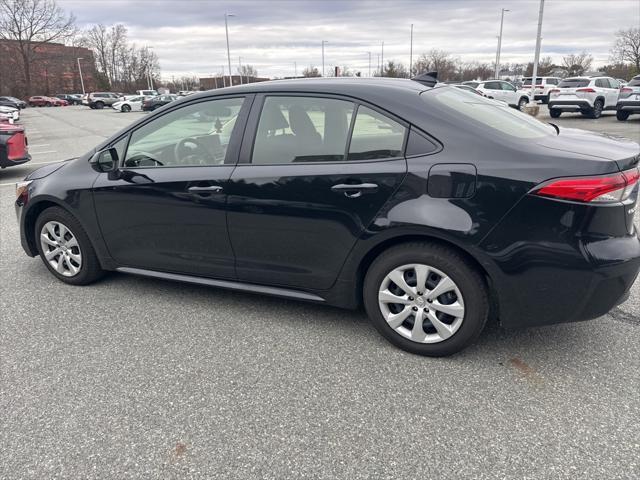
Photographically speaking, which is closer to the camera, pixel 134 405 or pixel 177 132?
pixel 134 405

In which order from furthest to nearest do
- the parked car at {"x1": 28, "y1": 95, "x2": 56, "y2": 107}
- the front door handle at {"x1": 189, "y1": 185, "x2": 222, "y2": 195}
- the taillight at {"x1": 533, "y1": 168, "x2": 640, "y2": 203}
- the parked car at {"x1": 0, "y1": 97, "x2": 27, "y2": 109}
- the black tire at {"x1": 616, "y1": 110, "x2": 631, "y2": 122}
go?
the parked car at {"x1": 28, "y1": 95, "x2": 56, "y2": 107} < the parked car at {"x1": 0, "y1": 97, "x2": 27, "y2": 109} < the black tire at {"x1": 616, "y1": 110, "x2": 631, "y2": 122} < the front door handle at {"x1": 189, "y1": 185, "x2": 222, "y2": 195} < the taillight at {"x1": 533, "y1": 168, "x2": 640, "y2": 203}

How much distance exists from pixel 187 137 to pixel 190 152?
21cm

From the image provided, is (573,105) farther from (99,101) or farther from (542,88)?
(99,101)

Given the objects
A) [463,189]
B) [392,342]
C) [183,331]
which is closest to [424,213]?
[463,189]

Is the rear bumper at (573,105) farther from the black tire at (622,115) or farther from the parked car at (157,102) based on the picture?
the parked car at (157,102)

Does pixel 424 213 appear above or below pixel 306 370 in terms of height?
above

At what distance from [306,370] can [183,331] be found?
99 centimetres

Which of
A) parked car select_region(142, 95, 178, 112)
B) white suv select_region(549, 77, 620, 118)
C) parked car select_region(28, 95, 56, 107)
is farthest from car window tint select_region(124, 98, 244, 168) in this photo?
parked car select_region(28, 95, 56, 107)

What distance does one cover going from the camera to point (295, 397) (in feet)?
8.48

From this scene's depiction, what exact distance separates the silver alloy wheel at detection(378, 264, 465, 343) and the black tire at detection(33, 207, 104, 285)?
249 centimetres

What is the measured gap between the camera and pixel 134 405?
2.54 meters

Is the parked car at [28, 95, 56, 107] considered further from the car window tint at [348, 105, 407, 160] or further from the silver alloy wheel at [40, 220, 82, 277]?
the car window tint at [348, 105, 407, 160]

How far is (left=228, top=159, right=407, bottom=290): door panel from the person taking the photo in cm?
A: 283

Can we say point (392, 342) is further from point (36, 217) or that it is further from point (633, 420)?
point (36, 217)
